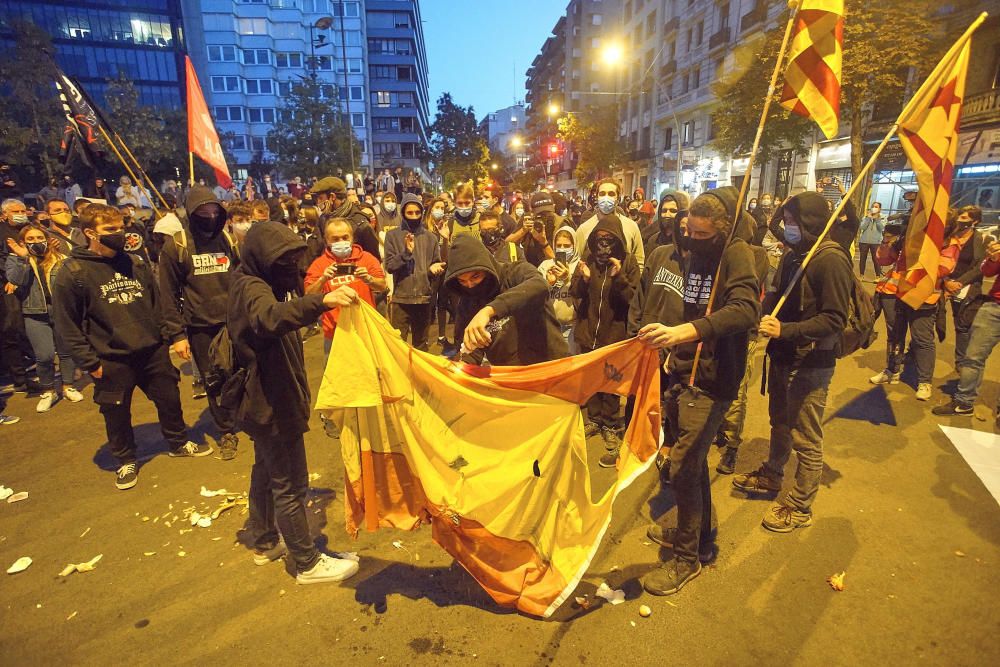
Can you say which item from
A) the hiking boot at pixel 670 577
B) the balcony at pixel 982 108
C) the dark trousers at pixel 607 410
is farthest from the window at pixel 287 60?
the hiking boot at pixel 670 577

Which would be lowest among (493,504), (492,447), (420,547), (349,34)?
(420,547)

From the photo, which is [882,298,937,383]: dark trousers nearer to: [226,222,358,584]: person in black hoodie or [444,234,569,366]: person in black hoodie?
[444,234,569,366]: person in black hoodie

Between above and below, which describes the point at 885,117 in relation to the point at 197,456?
above

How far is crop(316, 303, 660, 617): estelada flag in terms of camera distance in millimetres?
2871

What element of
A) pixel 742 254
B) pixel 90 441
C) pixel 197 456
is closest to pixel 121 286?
pixel 197 456

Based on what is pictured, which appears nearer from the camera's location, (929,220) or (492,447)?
(492,447)

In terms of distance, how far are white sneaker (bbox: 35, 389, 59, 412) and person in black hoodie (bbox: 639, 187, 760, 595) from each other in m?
7.03

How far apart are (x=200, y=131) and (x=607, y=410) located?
5.85m

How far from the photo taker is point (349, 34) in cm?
6812

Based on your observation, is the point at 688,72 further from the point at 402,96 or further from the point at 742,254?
the point at 402,96

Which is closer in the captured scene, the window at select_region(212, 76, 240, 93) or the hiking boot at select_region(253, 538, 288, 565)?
the hiking boot at select_region(253, 538, 288, 565)

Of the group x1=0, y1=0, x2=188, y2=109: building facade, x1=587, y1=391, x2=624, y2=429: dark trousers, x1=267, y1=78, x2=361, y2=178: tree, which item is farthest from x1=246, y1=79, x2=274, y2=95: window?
x1=587, y1=391, x2=624, y2=429: dark trousers

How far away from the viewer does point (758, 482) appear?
4219 millimetres

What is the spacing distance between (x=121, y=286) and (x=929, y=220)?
6.12 m
